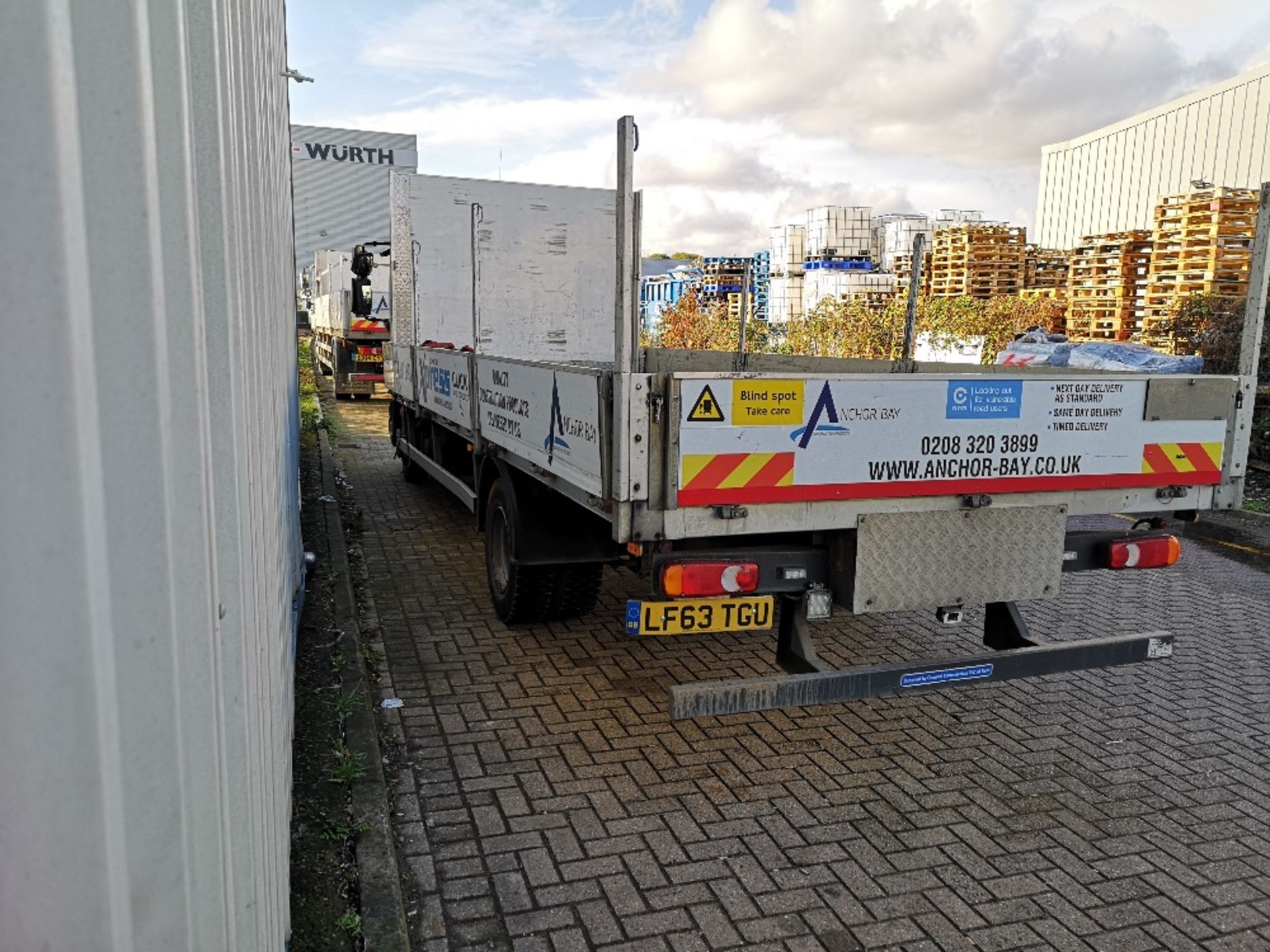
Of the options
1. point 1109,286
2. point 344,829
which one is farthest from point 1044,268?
point 344,829

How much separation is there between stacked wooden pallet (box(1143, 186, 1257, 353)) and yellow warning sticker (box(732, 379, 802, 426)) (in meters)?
11.6

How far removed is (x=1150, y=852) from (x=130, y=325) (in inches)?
152

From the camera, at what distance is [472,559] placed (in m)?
7.55

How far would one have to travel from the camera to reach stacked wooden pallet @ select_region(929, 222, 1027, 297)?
61.2ft

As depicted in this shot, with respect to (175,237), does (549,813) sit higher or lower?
lower

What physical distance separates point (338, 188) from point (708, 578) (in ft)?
91.2

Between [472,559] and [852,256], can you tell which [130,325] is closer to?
[472,559]

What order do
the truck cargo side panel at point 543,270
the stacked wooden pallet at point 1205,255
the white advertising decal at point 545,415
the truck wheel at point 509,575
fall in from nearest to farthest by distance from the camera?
the white advertising decal at point 545,415 < the truck wheel at point 509,575 < the truck cargo side panel at point 543,270 < the stacked wooden pallet at point 1205,255

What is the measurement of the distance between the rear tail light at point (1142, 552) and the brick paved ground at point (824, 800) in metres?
0.83

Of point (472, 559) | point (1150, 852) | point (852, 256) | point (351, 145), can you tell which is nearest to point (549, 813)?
point (1150, 852)

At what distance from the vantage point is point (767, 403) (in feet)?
12.3

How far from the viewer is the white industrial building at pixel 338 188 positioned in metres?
28.2

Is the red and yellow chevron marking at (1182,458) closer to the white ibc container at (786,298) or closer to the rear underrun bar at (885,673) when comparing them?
the rear underrun bar at (885,673)

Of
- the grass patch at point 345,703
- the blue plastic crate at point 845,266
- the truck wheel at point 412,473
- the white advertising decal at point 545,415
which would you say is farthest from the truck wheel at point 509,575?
the blue plastic crate at point 845,266
